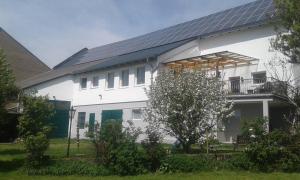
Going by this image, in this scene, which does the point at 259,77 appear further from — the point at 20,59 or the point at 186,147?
the point at 20,59

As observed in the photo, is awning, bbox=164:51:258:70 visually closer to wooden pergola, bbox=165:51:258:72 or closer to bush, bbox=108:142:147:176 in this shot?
wooden pergola, bbox=165:51:258:72

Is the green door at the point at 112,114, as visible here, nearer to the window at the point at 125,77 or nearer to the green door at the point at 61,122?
the window at the point at 125,77

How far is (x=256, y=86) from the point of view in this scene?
816 inches

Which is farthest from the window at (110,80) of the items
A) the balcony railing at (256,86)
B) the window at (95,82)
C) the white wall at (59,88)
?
the balcony railing at (256,86)

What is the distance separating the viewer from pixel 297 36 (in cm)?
1405

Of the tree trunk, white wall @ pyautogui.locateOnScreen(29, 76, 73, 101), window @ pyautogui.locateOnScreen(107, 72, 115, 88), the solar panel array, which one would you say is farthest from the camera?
white wall @ pyautogui.locateOnScreen(29, 76, 73, 101)

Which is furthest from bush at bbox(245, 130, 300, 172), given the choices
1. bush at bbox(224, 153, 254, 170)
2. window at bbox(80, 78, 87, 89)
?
window at bbox(80, 78, 87, 89)

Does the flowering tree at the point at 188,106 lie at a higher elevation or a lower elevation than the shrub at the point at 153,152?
higher

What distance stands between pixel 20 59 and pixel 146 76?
27278mm

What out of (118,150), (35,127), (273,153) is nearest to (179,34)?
(35,127)

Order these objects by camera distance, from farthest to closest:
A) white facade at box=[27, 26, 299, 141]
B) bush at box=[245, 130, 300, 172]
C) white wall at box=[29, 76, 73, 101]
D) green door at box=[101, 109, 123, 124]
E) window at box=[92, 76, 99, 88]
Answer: white wall at box=[29, 76, 73, 101] → window at box=[92, 76, 99, 88] → green door at box=[101, 109, 123, 124] → white facade at box=[27, 26, 299, 141] → bush at box=[245, 130, 300, 172]

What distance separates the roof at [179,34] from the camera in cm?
2369

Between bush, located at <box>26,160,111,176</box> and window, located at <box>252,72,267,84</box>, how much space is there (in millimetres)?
12115

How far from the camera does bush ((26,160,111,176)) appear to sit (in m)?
12.2
